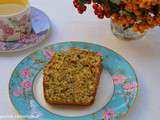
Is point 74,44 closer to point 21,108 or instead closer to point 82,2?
point 82,2

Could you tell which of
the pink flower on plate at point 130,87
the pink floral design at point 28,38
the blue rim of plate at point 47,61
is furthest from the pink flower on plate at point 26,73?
the pink flower on plate at point 130,87

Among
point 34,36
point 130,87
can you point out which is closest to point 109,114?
point 130,87

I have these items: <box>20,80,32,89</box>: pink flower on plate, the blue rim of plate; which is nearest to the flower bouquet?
the blue rim of plate

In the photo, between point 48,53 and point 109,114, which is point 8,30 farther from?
point 109,114

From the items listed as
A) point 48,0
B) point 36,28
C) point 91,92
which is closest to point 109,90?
point 91,92

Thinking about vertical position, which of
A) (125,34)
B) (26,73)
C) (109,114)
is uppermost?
(125,34)

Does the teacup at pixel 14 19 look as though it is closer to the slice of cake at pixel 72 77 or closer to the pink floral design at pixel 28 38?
the pink floral design at pixel 28 38
